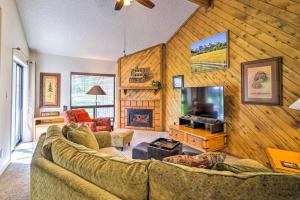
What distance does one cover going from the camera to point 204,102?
14.0 ft

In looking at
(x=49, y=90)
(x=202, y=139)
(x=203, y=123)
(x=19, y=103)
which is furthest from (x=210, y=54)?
(x=19, y=103)

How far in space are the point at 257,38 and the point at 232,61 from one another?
660 mm

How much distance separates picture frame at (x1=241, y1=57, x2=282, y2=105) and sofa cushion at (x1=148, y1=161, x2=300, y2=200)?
284 centimetres

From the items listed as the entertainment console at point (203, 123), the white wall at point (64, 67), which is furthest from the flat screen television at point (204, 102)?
the white wall at point (64, 67)

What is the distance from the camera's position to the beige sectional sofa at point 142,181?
79 centimetres

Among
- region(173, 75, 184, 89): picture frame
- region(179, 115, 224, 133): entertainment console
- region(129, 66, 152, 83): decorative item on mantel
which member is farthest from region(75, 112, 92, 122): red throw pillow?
region(173, 75, 184, 89): picture frame

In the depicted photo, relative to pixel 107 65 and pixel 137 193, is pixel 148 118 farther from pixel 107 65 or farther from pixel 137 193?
pixel 137 193

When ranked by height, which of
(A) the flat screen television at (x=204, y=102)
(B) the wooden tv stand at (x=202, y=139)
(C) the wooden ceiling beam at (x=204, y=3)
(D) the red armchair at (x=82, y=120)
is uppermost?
(C) the wooden ceiling beam at (x=204, y=3)

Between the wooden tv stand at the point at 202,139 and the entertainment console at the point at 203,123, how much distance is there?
13 cm

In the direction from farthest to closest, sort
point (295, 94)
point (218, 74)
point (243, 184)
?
point (218, 74), point (295, 94), point (243, 184)

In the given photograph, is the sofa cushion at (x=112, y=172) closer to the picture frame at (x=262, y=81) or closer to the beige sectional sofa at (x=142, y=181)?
the beige sectional sofa at (x=142, y=181)

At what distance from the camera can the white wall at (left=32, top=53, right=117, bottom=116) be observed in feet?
19.0

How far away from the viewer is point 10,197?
2.35 meters

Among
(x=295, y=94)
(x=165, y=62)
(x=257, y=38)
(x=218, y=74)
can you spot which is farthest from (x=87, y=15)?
(x=295, y=94)
